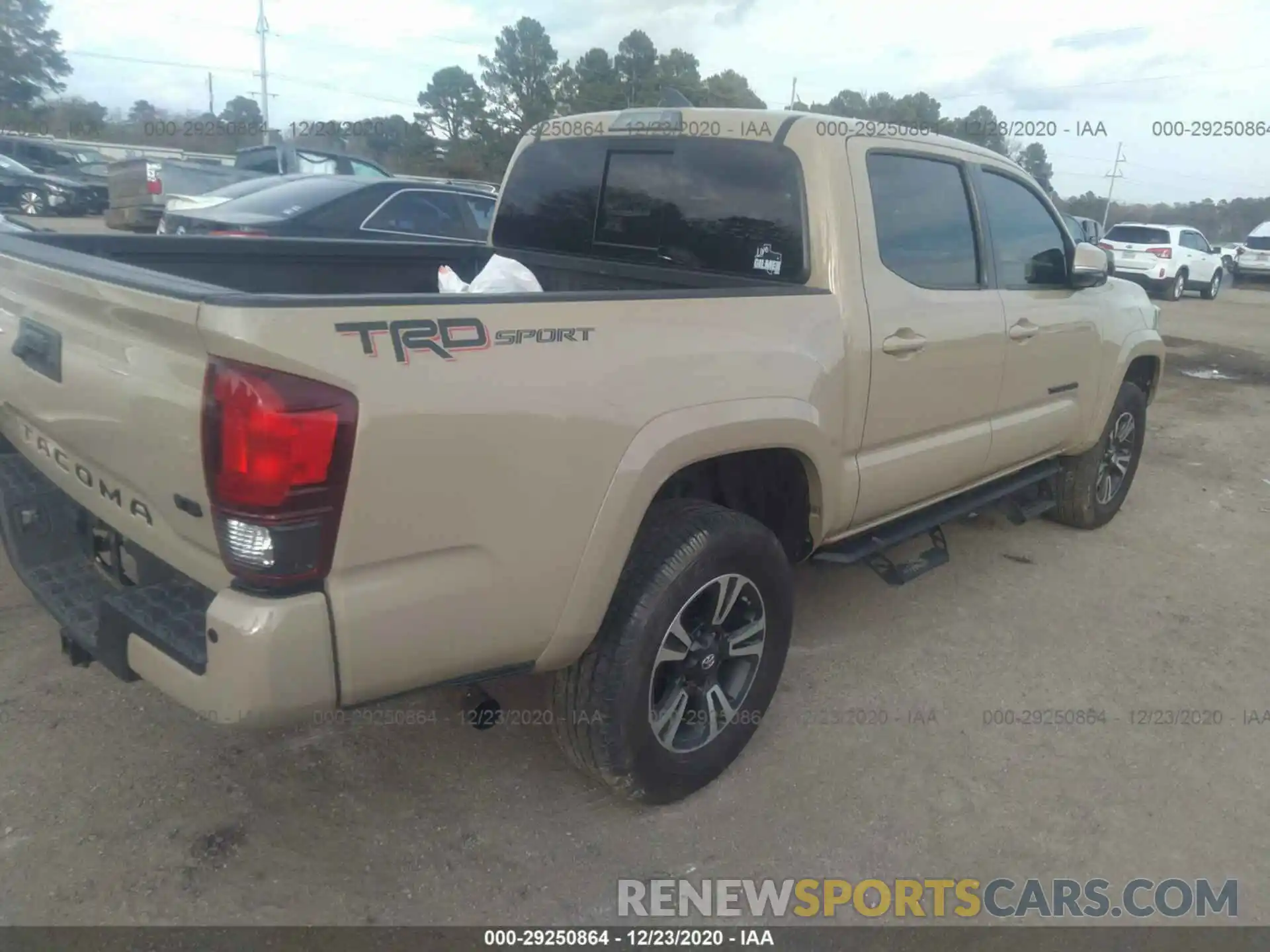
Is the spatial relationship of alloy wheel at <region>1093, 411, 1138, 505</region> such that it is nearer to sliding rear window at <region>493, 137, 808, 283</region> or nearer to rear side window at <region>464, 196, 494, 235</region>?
sliding rear window at <region>493, 137, 808, 283</region>

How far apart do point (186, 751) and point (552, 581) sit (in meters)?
1.47

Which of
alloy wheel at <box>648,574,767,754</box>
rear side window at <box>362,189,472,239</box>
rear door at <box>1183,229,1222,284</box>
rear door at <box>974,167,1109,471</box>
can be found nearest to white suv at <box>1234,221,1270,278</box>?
rear door at <box>1183,229,1222,284</box>

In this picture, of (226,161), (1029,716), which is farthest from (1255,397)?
(226,161)

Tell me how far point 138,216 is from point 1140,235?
1976 cm

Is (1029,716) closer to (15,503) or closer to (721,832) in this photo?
(721,832)

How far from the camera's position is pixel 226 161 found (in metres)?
21.5

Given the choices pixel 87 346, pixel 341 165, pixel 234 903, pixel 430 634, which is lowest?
pixel 234 903

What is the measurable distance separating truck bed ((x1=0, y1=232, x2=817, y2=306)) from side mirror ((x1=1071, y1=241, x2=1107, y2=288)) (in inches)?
72.2

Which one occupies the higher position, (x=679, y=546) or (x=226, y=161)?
(x=226, y=161)

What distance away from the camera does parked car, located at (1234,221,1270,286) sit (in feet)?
85.4

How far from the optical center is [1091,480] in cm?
519

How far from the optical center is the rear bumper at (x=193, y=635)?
1.90 metres

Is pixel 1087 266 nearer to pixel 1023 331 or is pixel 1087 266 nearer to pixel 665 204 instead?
pixel 1023 331

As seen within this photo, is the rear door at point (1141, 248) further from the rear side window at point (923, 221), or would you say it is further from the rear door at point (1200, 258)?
the rear side window at point (923, 221)
